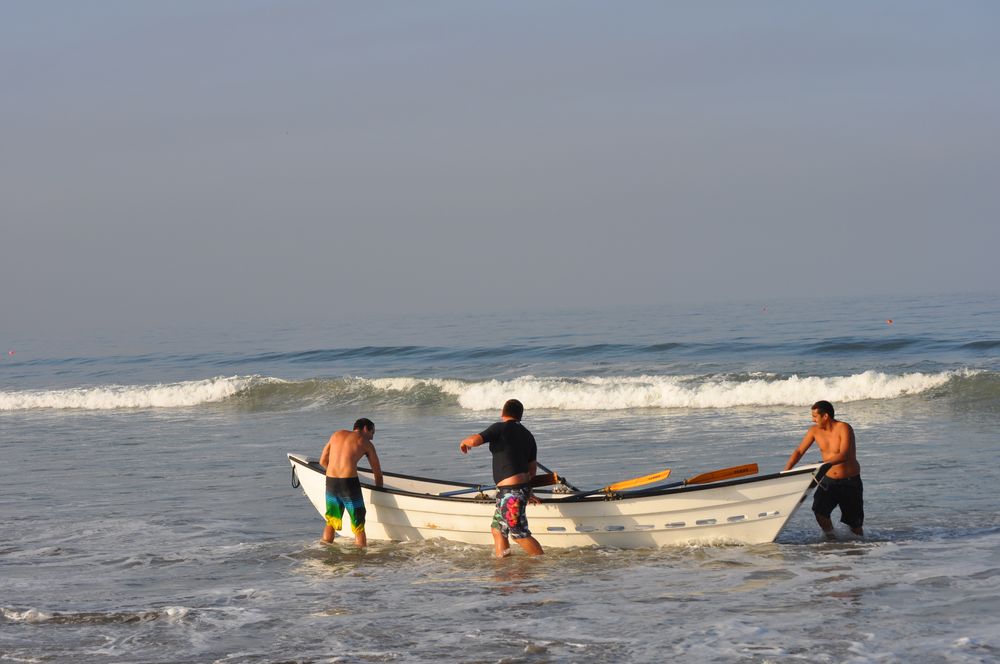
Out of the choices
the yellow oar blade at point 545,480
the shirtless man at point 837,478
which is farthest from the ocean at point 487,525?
the yellow oar blade at point 545,480

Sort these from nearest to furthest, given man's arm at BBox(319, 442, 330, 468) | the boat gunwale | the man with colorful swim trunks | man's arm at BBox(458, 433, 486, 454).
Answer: man's arm at BBox(458, 433, 486, 454), the boat gunwale, the man with colorful swim trunks, man's arm at BBox(319, 442, 330, 468)

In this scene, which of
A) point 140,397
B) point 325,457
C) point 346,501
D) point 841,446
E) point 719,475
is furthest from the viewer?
point 140,397

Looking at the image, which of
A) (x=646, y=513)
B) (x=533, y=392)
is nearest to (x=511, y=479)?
(x=646, y=513)

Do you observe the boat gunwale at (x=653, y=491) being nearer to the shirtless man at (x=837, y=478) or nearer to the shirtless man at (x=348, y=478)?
the shirtless man at (x=837, y=478)

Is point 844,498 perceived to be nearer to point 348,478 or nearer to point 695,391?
point 348,478

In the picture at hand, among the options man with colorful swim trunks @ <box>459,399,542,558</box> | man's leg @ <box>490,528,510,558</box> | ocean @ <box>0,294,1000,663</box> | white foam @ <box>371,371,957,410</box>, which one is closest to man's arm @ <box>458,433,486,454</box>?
man with colorful swim trunks @ <box>459,399,542,558</box>

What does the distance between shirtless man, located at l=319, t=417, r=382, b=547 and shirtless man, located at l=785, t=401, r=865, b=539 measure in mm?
4363

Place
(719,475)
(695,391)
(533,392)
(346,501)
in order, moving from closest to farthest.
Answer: (719,475) < (346,501) < (695,391) < (533,392)

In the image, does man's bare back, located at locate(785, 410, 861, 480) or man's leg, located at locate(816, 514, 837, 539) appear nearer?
man's bare back, located at locate(785, 410, 861, 480)

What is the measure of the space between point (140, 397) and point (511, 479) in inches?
935

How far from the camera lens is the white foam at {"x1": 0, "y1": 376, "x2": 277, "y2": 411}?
30.4 meters

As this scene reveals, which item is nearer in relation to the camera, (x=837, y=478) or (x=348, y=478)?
(x=837, y=478)

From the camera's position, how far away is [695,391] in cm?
2472

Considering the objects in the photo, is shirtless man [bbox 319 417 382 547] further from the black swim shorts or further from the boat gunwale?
the black swim shorts
